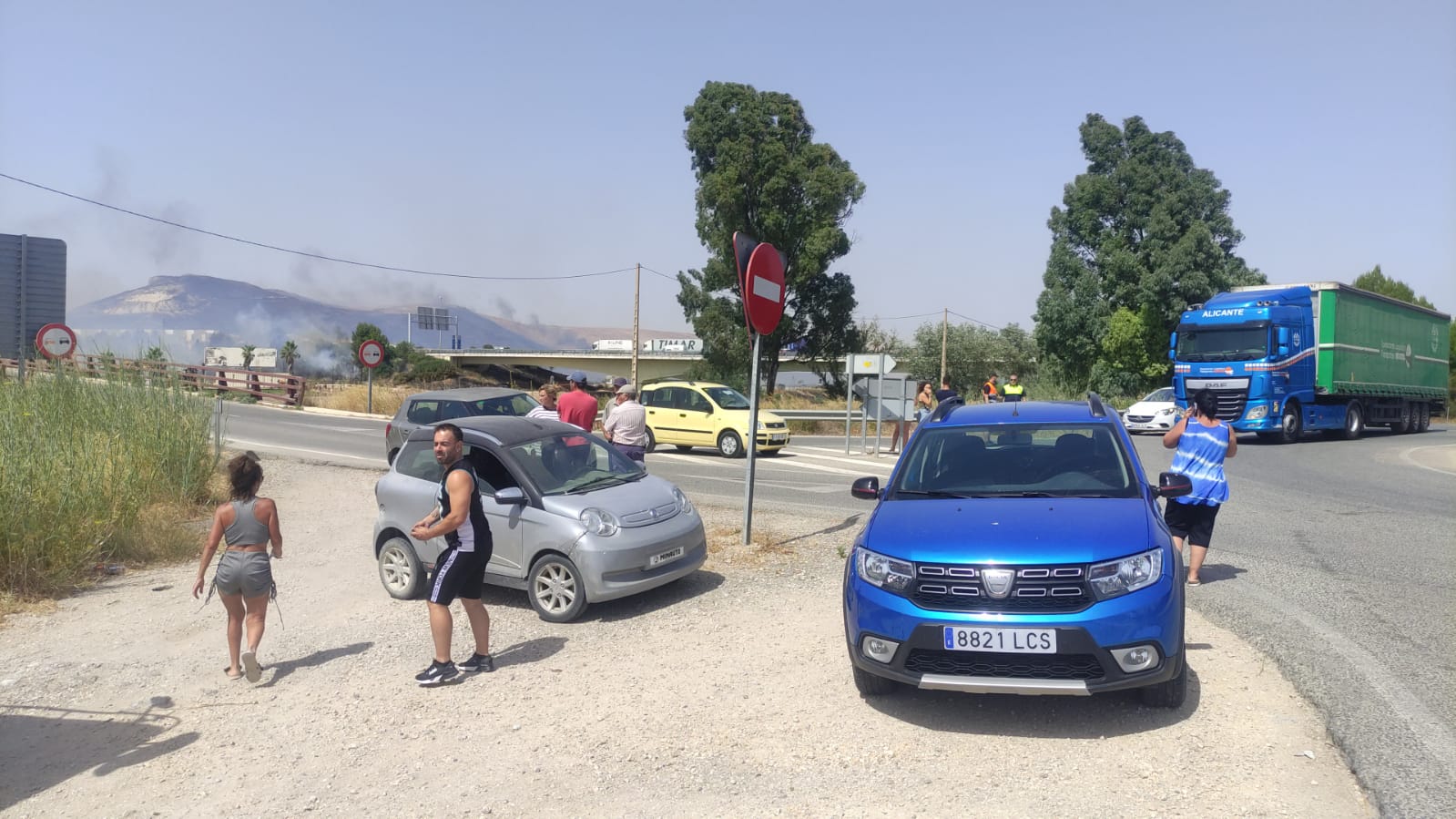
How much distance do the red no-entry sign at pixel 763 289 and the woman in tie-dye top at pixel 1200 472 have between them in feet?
11.6

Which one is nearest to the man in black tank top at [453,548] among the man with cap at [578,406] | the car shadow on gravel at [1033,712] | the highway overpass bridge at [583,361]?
the car shadow on gravel at [1033,712]

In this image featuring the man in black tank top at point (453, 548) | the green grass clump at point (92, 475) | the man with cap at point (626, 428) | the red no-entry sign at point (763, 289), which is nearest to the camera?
the man in black tank top at point (453, 548)

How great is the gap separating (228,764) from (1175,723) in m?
4.68

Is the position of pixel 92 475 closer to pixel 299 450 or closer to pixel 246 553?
pixel 246 553

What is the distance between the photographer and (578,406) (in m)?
11.1

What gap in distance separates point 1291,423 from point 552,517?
Answer: 2323cm

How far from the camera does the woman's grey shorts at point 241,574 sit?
6.00 metres

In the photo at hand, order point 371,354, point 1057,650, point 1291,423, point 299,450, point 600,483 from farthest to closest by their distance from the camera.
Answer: point 371,354 → point 1291,423 → point 299,450 → point 600,483 → point 1057,650

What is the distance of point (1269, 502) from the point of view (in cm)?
1323

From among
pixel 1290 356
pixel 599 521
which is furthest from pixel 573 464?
pixel 1290 356

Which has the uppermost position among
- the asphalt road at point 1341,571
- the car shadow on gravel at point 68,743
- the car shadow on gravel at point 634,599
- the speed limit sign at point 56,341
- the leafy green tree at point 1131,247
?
the leafy green tree at point 1131,247

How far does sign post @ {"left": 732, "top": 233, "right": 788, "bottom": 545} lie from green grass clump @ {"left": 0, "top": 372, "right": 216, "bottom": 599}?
6032 mm

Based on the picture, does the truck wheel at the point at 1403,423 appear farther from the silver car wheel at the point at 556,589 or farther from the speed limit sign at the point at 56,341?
the speed limit sign at the point at 56,341

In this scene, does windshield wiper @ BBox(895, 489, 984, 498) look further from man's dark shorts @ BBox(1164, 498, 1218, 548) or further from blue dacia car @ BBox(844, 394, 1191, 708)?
man's dark shorts @ BBox(1164, 498, 1218, 548)
